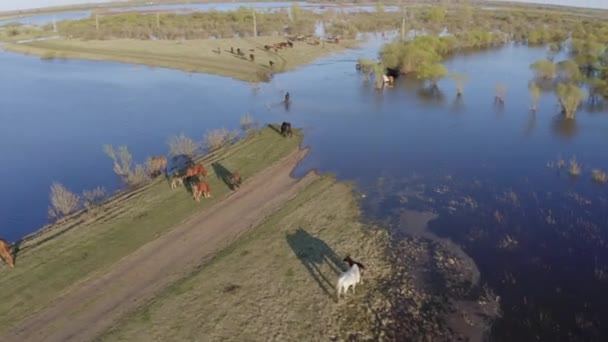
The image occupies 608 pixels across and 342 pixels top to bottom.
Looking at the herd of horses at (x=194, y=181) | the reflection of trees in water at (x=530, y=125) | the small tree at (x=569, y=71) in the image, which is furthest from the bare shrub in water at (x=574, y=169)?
the small tree at (x=569, y=71)

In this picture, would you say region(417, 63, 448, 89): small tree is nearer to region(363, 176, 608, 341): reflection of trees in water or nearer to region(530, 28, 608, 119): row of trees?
region(530, 28, 608, 119): row of trees

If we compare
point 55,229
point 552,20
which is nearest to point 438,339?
point 55,229

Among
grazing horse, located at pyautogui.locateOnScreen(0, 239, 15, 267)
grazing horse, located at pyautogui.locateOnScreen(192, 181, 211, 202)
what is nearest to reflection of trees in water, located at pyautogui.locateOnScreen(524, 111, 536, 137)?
grazing horse, located at pyautogui.locateOnScreen(192, 181, 211, 202)

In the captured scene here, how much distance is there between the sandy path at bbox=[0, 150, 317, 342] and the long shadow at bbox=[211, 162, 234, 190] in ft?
3.22

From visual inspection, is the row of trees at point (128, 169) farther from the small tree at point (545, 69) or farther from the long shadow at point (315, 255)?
the small tree at point (545, 69)

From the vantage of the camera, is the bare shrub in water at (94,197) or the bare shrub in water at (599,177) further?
the bare shrub in water at (599,177)

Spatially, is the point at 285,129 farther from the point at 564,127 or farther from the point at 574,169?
the point at 564,127

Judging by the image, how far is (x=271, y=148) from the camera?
33.4 metres

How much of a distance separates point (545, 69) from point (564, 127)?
1750cm

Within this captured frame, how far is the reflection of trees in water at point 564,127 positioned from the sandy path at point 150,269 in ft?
75.7

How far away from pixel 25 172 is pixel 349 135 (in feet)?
74.4

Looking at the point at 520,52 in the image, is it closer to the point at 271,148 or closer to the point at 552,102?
the point at 552,102

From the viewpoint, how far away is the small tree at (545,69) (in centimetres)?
5359

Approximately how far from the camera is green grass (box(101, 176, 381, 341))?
16.1 metres
